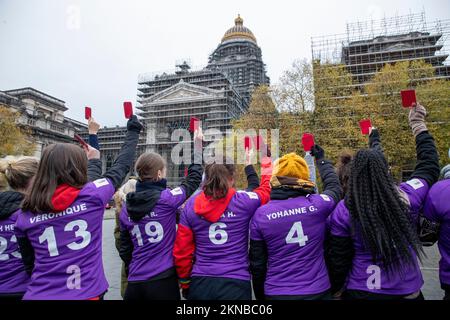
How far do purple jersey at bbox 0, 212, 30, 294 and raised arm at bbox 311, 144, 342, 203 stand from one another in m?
2.55

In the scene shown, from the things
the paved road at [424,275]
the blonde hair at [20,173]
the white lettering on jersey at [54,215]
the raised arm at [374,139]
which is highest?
the raised arm at [374,139]

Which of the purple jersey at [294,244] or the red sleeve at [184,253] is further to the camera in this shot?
the red sleeve at [184,253]

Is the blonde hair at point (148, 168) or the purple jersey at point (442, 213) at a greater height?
the blonde hair at point (148, 168)

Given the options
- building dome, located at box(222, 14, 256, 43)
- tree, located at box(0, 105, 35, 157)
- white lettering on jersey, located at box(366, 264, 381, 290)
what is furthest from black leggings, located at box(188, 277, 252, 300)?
building dome, located at box(222, 14, 256, 43)

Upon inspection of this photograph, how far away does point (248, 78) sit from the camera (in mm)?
58438

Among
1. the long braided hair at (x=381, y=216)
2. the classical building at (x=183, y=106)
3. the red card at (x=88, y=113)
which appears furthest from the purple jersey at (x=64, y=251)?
the classical building at (x=183, y=106)

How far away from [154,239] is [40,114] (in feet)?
169

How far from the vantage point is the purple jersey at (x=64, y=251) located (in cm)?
196

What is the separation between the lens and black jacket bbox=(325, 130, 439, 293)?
2.24 metres

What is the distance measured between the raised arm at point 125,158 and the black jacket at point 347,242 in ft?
5.64

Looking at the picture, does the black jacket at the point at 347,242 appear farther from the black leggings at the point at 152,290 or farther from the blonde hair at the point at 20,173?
the blonde hair at the point at 20,173

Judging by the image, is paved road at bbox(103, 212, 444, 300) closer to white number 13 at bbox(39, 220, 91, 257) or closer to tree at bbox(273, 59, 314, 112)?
white number 13 at bbox(39, 220, 91, 257)

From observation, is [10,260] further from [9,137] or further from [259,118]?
[9,137]
